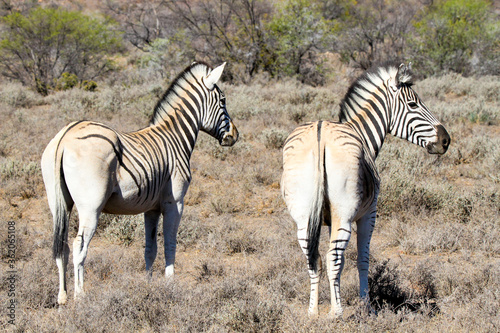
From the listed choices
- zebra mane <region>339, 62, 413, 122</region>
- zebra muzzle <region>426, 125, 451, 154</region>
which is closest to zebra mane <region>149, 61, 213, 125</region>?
zebra mane <region>339, 62, 413, 122</region>

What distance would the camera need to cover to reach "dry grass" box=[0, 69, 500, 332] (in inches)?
148

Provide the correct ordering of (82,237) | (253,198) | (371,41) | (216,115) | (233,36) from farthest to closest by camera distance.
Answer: (371,41) < (233,36) < (253,198) < (216,115) < (82,237)

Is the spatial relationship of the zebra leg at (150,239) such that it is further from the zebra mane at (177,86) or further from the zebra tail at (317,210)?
the zebra tail at (317,210)

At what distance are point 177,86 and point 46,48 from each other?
51.2ft

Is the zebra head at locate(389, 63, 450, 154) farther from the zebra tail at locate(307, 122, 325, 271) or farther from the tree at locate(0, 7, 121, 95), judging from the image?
the tree at locate(0, 7, 121, 95)

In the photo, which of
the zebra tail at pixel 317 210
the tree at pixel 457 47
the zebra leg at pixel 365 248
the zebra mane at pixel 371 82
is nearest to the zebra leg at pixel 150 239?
the zebra tail at pixel 317 210

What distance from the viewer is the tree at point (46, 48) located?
17906mm

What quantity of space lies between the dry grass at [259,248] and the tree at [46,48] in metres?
7.03

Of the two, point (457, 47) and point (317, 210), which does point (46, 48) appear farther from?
point (317, 210)

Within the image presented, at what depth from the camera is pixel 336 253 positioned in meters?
3.56

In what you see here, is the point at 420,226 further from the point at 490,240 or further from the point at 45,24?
the point at 45,24

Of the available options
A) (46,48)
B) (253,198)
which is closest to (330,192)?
(253,198)

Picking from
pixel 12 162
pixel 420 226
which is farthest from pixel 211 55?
pixel 420 226

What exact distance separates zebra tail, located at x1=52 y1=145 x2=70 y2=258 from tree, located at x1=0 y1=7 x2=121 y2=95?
14.6 metres
